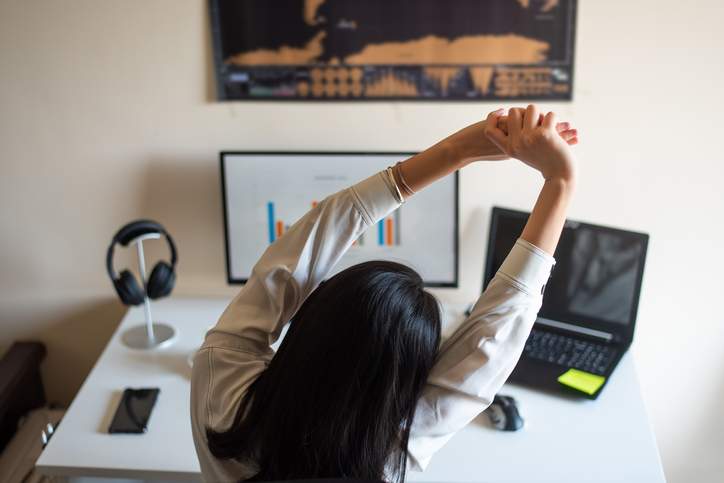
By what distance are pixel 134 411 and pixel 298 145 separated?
2.23 feet

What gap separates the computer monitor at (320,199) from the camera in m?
1.60

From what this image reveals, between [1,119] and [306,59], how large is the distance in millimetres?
736

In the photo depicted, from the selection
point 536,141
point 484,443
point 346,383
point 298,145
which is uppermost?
point 536,141

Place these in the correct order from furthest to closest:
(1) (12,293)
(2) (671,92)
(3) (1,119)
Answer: (1) (12,293), (3) (1,119), (2) (671,92)

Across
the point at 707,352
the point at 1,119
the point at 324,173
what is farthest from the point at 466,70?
the point at 1,119

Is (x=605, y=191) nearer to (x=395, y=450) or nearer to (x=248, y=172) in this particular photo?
(x=248, y=172)

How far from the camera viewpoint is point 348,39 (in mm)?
1544

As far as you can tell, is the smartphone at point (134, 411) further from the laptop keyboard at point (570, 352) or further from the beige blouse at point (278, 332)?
the laptop keyboard at point (570, 352)

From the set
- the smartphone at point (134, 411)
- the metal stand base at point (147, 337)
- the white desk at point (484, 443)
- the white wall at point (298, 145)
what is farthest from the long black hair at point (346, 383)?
the white wall at point (298, 145)

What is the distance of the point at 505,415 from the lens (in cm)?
129

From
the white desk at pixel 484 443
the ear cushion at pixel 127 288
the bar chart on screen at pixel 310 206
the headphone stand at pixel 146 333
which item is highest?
the bar chart on screen at pixel 310 206

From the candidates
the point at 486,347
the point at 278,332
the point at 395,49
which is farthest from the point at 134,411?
the point at 395,49

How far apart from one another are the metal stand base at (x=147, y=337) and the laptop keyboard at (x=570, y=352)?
778 mm

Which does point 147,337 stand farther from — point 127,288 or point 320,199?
point 320,199
